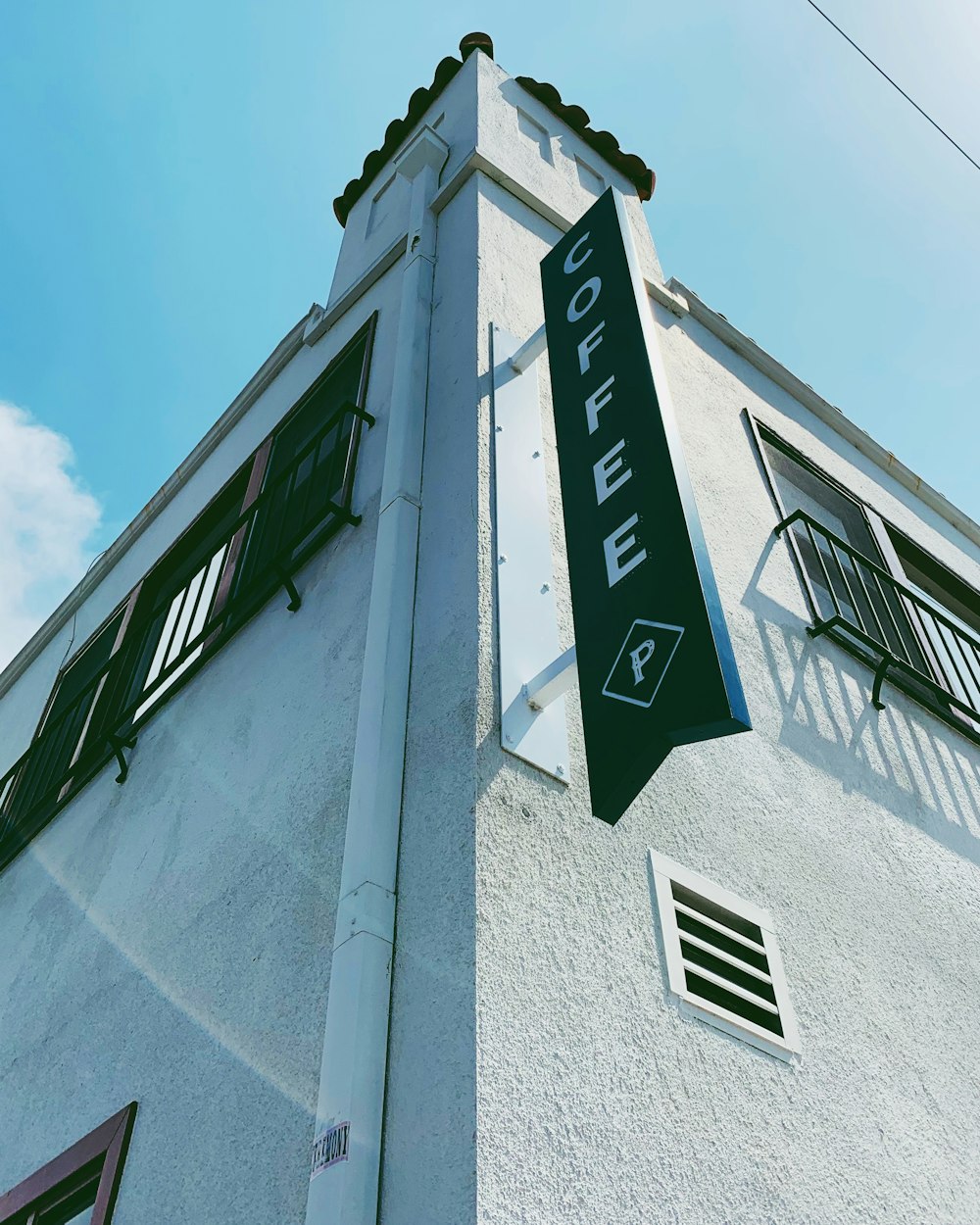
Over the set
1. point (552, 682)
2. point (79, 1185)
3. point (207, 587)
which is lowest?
point (79, 1185)

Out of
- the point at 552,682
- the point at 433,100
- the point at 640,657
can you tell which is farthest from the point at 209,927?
the point at 433,100

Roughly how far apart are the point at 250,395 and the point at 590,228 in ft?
11.2

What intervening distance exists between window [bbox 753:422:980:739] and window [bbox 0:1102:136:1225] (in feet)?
11.1

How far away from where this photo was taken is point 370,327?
17.9ft

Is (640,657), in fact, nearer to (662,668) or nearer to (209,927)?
(662,668)

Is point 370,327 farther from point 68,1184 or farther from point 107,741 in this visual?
point 68,1184

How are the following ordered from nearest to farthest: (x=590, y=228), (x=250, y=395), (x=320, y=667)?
1. (x=320, y=667)
2. (x=590, y=228)
3. (x=250, y=395)

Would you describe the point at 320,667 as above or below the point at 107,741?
below

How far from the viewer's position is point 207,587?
5574 mm

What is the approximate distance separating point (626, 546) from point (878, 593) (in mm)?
3669

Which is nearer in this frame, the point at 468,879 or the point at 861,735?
the point at 468,879

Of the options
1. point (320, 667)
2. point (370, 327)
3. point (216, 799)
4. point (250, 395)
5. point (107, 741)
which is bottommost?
point (216, 799)

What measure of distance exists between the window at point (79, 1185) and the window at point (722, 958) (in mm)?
1765

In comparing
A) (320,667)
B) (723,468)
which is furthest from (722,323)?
(320,667)
